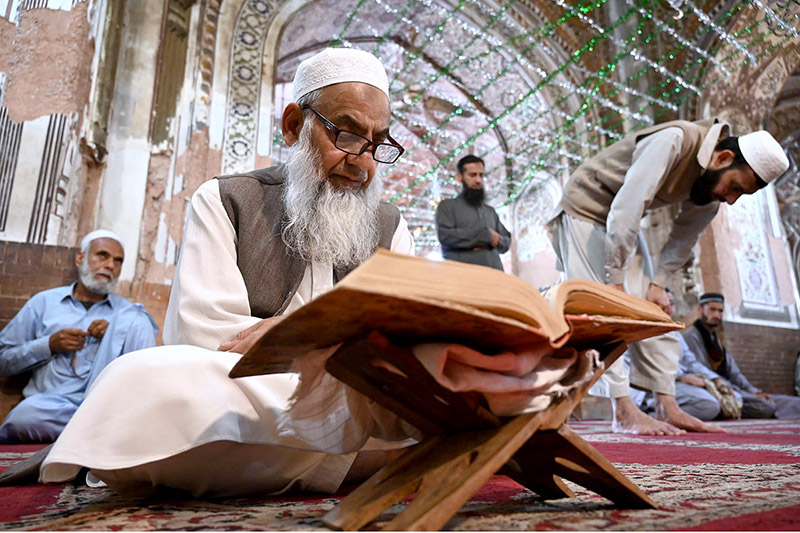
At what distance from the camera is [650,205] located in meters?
2.61

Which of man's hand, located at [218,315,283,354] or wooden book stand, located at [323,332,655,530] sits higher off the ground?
man's hand, located at [218,315,283,354]

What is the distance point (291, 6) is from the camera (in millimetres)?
5316

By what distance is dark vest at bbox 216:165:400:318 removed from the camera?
1184mm

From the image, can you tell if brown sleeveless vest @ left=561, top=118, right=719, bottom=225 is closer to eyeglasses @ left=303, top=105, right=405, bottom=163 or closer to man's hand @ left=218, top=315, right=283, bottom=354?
eyeglasses @ left=303, top=105, right=405, bottom=163

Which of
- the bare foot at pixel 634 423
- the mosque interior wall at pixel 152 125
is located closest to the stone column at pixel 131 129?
the mosque interior wall at pixel 152 125

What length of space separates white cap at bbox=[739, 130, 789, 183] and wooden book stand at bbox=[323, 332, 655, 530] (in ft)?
6.88

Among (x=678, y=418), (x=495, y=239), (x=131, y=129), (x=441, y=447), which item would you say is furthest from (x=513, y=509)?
(x=131, y=129)

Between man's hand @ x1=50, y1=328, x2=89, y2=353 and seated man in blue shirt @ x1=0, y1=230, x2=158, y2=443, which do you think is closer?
seated man in blue shirt @ x1=0, y1=230, x2=158, y2=443

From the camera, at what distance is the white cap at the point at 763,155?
2.36 m

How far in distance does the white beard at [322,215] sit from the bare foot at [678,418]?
2.15 meters

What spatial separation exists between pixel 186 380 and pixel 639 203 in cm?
214

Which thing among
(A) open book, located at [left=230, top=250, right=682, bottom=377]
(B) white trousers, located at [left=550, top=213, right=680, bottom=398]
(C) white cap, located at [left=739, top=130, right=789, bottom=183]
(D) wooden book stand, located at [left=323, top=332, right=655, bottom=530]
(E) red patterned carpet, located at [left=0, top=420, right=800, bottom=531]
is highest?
(C) white cap, located at [left=739, top=130, right=789, bottom=183]

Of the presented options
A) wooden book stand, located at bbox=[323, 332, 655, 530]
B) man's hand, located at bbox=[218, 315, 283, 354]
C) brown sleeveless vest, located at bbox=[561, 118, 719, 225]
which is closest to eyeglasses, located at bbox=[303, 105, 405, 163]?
man's hand, located at bbox=[218, 315, 283, 354]

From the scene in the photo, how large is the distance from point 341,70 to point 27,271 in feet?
9.87
